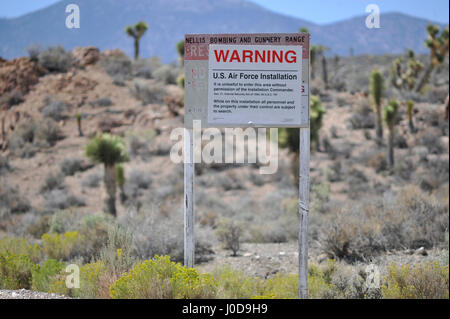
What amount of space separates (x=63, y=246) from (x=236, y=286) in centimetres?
392

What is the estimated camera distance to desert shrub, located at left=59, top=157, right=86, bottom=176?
21297 mm

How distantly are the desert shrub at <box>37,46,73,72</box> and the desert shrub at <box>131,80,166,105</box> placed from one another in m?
5.88

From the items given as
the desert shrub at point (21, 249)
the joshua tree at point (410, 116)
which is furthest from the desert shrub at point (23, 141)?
the joshua tree at point (410, 116)

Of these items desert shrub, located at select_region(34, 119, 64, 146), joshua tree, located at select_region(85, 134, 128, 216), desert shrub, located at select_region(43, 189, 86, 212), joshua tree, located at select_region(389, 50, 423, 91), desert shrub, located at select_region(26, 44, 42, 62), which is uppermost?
desert shrub, located at select_region(26, 44, 42, 62)

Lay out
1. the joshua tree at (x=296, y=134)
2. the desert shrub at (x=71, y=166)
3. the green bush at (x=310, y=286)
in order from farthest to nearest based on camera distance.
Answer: the desert shrub at (x=71, y=166) → the joshua tree at (x=296, y=134) → the green bush at (x=310, y=286)

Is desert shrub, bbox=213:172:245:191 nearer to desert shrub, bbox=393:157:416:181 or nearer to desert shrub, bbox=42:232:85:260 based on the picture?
desert shrub, bbox=393:157:416:181

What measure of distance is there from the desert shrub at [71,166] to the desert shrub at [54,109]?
6.88m

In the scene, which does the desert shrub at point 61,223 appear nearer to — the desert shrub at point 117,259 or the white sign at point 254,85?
the desert shrub at point 117,259

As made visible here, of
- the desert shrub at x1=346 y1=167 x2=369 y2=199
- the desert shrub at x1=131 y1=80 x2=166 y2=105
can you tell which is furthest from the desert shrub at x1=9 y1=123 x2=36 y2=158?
the desert shrub at x1=346 y1=167 x2=369 y2=199

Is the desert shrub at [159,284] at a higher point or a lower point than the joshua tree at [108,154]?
lower

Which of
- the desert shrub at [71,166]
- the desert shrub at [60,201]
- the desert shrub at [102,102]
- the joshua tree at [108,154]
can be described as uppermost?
the desert shrub at [102,102]

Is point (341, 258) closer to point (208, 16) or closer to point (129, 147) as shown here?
point (129, 147)

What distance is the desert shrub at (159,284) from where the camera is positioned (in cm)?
459
